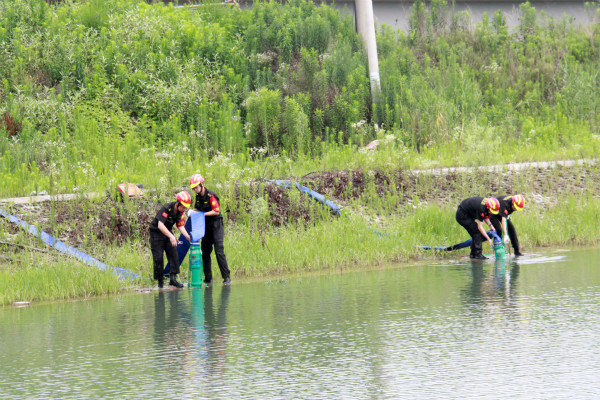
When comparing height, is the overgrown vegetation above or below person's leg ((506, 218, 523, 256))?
above

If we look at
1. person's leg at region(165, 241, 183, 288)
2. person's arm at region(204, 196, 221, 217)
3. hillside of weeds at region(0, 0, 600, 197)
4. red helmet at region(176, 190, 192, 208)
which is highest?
hillside of weeds at region(0, 0, 600, 197)

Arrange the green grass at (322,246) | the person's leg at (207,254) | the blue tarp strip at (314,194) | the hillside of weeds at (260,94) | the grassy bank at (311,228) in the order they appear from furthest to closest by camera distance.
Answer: the hillside of weeds at (260,94) → the blue tarp strip at (314,194) → the person's leg at (207,254) → the grassy bank at (311,228) → the green grass at (322,246)

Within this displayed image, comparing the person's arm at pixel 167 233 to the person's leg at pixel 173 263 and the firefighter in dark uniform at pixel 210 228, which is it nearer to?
the person's leg at pixel 173 263

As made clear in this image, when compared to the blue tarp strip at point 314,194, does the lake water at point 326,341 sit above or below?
below

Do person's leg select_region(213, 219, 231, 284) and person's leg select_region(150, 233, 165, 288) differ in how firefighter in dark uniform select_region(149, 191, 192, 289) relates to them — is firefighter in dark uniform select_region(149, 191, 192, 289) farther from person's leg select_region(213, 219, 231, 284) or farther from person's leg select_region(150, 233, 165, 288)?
person's leg select_region(213, 219, 231, 284)

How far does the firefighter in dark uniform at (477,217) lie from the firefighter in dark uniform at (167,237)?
5285 mm

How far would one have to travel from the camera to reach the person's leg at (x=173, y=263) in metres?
15.2

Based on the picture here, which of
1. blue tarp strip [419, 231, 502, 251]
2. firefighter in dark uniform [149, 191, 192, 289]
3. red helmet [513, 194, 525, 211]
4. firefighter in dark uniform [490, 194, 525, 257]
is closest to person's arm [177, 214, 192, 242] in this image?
firefighter in dark uniform [149, 191, 192, 289]

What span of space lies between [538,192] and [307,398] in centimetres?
1551

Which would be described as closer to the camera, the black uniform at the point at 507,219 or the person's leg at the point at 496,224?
the black uniform at the point at 507,219

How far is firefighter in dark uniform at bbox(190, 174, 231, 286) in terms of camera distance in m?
15.3

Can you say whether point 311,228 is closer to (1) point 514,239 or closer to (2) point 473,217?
(2) point 473,217

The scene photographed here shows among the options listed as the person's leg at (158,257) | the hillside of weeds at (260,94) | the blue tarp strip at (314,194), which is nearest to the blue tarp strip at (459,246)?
the blue tarp strip at (314,194)

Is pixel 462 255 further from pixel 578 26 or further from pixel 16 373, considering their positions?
pixel 578 26
